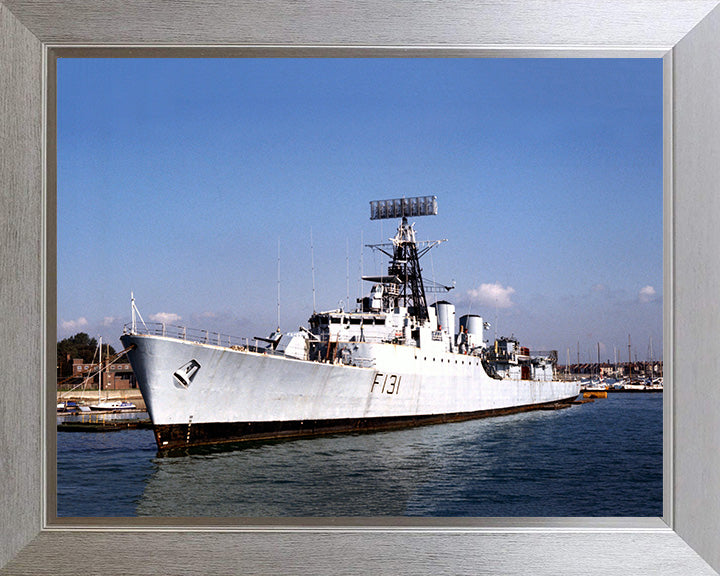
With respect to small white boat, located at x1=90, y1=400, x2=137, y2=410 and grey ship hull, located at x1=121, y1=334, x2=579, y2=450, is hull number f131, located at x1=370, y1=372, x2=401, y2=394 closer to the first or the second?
grey ship hull, located at x1=121, y1=334, x2=579, y2=450

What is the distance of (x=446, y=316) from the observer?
13789mm

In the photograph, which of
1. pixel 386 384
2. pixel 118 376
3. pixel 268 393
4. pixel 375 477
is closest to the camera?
pixel 375 477

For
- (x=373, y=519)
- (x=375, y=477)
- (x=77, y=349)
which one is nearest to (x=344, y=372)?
(x=375, y=477)

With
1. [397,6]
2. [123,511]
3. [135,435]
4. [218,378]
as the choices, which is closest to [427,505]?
[123,511]

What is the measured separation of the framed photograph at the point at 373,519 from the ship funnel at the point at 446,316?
35.9 ft

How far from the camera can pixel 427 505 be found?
6.24 m

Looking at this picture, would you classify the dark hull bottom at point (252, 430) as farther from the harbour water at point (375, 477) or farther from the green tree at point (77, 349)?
the green tree at point (77, 349)

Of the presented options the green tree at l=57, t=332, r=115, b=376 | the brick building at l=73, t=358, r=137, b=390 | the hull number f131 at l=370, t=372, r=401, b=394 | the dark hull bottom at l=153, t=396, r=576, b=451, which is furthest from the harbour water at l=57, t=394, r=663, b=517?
the green tree at l=57, t=332, r=115, b=376

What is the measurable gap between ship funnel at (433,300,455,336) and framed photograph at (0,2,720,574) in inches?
431

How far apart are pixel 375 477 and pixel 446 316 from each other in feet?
Answer: 22.3

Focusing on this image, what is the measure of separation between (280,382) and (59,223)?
612 cm

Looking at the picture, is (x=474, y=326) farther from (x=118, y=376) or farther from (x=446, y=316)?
(x=118, y=376)

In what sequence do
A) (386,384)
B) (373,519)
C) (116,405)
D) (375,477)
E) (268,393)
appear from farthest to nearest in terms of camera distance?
(116,405), (386,384), (268,393), (375,477), (373,519)

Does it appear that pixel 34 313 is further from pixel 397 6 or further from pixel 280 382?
pixel 280 382
